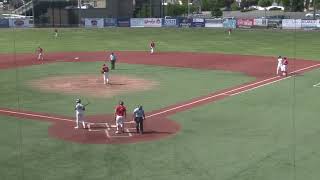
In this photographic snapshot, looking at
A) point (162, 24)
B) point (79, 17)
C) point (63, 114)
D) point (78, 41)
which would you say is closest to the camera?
point (63, 114)

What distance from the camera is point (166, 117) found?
79.0ft

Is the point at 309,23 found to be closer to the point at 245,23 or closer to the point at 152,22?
the point at 245,23

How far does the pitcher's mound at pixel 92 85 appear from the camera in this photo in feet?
101

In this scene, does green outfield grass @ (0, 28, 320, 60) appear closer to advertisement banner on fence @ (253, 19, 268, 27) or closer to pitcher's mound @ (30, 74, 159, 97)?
advertisement banner on fence @ (253, 19, 268, 27)

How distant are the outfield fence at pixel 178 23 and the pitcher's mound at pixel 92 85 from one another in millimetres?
50069

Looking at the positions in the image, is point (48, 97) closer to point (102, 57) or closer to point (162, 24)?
point (102, 57)

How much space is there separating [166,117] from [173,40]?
43.8 m

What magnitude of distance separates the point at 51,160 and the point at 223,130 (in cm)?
744

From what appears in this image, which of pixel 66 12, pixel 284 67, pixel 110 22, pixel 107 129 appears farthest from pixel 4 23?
pixel 107 129

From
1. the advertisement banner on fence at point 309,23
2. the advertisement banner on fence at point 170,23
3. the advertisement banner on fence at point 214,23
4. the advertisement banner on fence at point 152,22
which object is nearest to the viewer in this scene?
the advertisement banner on fence at point 309,23

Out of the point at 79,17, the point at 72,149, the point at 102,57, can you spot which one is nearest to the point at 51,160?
the point at 72,149

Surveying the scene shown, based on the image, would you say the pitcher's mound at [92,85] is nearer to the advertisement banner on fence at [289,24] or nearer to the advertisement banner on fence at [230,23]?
the advertisement banner on fence at [289,24]

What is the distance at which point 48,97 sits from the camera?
95.6ft

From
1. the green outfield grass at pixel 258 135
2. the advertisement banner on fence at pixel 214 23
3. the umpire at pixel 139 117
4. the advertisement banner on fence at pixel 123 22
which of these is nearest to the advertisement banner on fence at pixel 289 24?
the advertisement banner on fence at pixel 214 23
